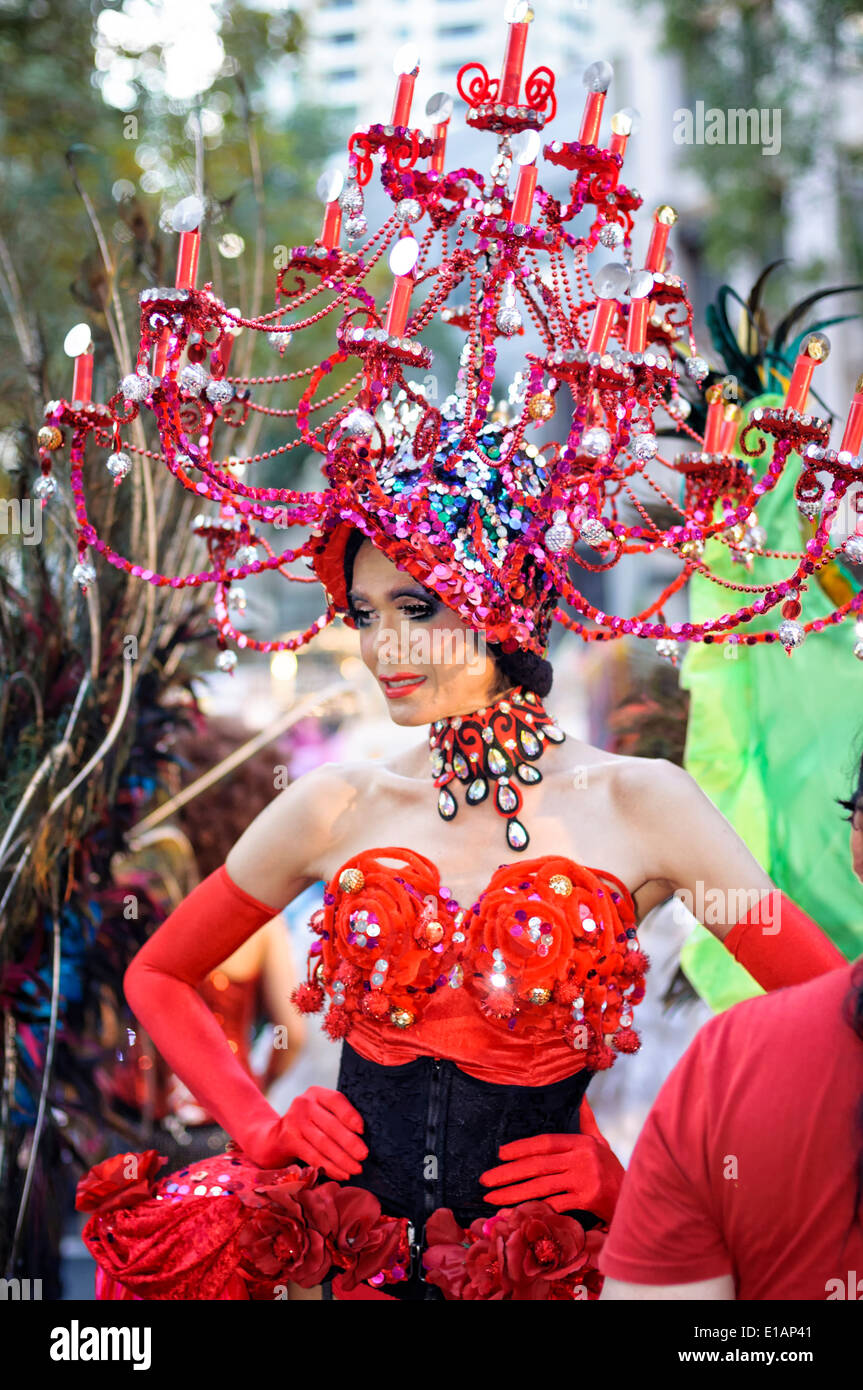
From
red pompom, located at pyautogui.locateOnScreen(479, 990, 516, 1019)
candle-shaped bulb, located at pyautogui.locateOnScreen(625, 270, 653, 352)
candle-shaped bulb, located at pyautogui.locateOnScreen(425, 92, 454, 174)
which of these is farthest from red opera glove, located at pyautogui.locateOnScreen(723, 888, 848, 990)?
candle-shaped bulb, located at pyautogui.locateOnScreen(425, 92, 454, 174)

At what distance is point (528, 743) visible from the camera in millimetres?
2047

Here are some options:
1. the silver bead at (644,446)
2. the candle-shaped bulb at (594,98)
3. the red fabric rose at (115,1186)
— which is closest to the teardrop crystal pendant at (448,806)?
the silver bead at (644,446)

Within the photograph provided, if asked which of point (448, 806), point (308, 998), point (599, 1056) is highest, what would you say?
point (448, 806)

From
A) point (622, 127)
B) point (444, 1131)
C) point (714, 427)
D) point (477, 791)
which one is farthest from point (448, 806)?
point (622, 127)

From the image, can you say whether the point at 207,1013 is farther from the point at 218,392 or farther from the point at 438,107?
the point at 438,107

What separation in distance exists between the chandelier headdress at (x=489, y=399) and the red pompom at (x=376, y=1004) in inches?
20.9

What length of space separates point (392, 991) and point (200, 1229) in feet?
1.42

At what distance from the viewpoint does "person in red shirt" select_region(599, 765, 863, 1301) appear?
1.29 metres

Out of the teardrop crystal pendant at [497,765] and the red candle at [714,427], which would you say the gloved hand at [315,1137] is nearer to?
the teardrop crystal pendant at [497,765]

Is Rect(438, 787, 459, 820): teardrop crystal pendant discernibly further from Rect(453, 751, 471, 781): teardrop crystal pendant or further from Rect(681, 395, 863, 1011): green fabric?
Rect(681, 395, 863, 1011): green fabric

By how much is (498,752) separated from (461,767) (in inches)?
2.4
